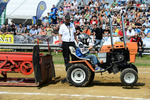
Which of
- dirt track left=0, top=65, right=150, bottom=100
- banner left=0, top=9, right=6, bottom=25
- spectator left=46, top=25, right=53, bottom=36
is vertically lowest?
dirt track left=0, top=65, right=150, bottom=100

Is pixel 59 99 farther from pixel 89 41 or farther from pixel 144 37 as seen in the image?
pixel 144 37

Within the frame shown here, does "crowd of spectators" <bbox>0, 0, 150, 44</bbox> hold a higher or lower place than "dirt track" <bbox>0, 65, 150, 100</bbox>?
higher

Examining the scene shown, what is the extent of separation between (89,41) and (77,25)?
2192 millimetres

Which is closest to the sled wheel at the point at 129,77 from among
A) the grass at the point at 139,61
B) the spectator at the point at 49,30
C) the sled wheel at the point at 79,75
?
the sled wheel at the point at 79,75

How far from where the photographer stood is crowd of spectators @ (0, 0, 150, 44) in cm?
1679

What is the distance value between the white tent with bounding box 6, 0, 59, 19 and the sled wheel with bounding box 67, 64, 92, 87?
13740mm

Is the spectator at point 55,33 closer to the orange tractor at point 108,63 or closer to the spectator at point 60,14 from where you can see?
the spectator at point 60,14

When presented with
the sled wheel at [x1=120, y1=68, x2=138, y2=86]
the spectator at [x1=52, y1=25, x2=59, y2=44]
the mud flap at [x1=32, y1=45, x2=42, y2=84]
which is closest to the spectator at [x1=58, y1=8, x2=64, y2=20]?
the spectator at [x1=52, y1=25, x2=59, y2=44]

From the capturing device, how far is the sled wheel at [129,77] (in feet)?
21.9

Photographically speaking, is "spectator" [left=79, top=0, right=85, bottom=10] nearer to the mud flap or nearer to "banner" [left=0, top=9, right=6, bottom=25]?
"banner" [left=0, top=9, right=6, bottom=25]

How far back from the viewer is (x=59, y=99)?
5512 mm

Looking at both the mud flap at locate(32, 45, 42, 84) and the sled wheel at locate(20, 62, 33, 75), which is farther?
the sled wheel at locate(20, 62, 33, 75)

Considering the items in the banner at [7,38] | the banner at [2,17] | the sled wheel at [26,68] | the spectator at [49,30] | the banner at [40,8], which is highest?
the banner at [40,8]

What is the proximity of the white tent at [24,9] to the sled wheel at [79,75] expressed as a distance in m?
13.7
